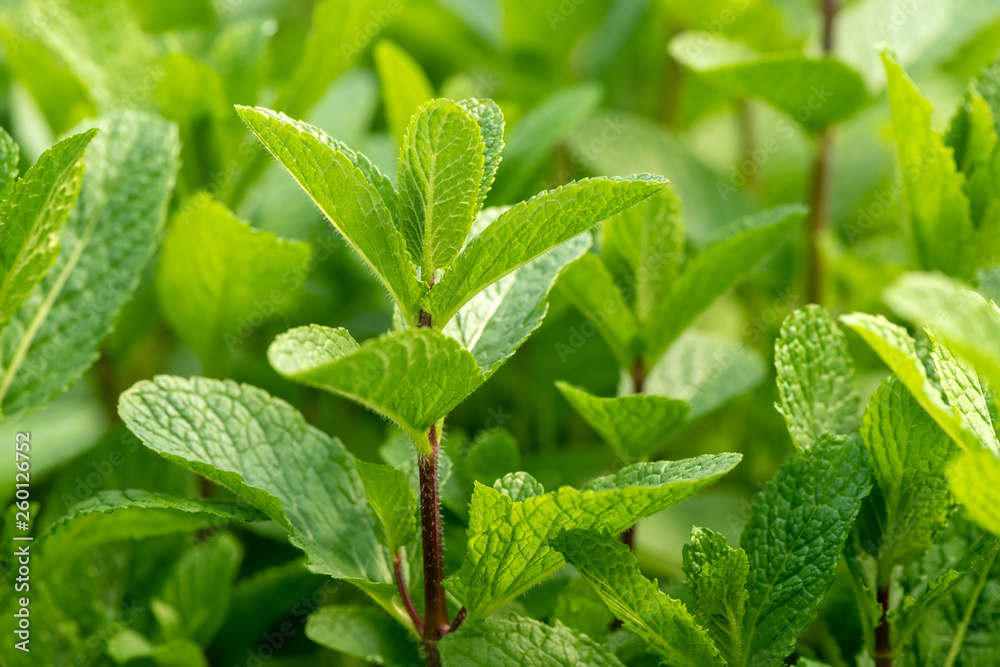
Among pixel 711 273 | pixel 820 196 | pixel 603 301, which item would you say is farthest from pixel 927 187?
pixel 820 196

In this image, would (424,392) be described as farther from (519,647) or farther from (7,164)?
(7,164)

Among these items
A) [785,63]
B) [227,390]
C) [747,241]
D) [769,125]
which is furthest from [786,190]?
[227,390]

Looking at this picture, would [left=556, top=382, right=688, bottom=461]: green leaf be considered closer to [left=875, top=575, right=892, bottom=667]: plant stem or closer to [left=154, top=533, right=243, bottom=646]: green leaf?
[left=875, top=575, right=892, bottom=667]: plant stem

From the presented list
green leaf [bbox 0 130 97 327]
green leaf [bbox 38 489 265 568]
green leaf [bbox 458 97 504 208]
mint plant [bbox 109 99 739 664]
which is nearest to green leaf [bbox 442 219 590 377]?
mint plant [bbox 109 99 739 664]

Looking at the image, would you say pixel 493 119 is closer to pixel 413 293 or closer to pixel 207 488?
pixel 413 293

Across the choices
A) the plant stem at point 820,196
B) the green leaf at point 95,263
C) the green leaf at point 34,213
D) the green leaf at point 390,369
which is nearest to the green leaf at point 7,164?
the green leaf at point 34,213

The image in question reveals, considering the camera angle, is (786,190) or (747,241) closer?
(747,241)

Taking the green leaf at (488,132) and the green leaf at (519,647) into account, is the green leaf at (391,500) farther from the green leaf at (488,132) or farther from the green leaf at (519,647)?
the green leaf at (488,132)
